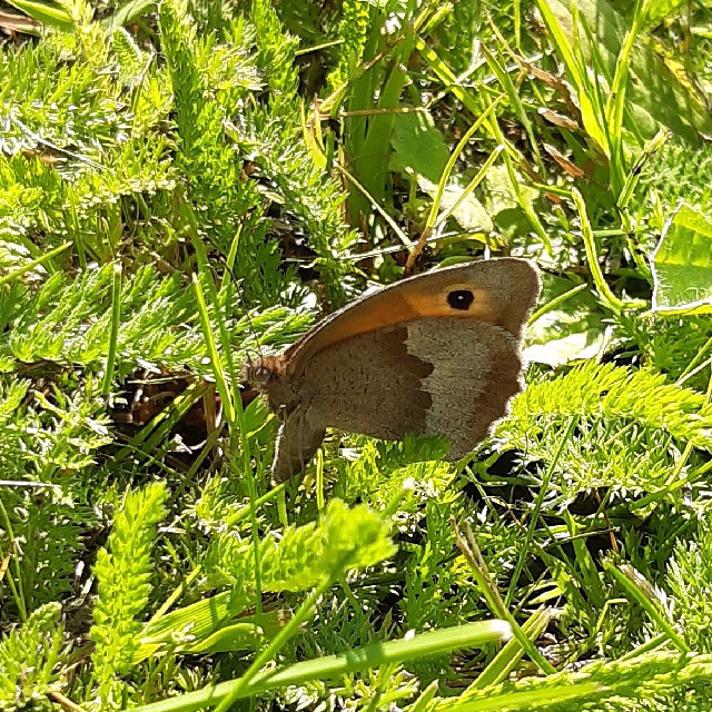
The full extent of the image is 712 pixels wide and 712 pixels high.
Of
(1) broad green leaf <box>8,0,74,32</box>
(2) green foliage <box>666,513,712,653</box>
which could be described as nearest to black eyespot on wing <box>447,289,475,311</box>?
(2) green foliage <box>666,513,712,653</box>

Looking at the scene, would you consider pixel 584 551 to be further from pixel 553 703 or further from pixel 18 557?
pixel 18 557

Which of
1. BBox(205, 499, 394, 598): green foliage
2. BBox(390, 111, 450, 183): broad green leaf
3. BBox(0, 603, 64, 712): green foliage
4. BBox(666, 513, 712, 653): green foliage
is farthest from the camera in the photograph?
BBox(390, 111, 450, 183): broad green leaf

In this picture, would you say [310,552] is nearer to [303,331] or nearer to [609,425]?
[303,331]

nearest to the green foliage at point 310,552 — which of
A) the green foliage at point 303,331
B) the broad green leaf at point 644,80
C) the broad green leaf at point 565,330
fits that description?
the green foliage at point 303,331

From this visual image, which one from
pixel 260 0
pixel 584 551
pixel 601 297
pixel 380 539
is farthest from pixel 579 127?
pixel 380 539

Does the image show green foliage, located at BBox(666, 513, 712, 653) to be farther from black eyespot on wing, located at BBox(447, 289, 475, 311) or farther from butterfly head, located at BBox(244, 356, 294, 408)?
butterfly head, located at BBox(244, 356, 294, 408)

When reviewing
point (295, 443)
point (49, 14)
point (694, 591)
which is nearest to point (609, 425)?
point (694, 591)
